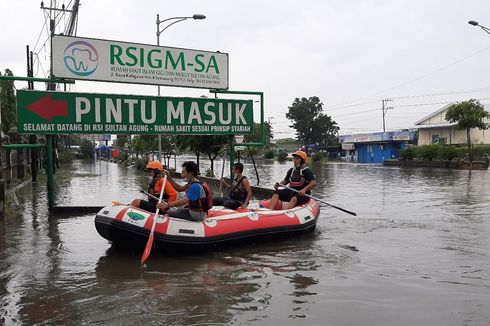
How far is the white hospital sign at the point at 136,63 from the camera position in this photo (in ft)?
38.8

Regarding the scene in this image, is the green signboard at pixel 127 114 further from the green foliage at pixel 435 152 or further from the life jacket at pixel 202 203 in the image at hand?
the green foliage at pixel 435 152

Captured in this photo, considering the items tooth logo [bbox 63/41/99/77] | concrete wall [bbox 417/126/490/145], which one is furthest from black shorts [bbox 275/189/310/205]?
concrete wall [bbox 417/126/490/145]

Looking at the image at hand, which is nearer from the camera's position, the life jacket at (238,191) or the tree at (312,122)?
the life jacket at (238,191)

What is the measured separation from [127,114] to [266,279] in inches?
284

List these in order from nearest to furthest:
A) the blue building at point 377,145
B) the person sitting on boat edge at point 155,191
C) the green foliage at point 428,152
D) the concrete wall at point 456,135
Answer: the person sitting on boat edge at point 155,191, the green foliage at point 428,152, the concrete wall at point 456,135, the blue building at point 377,145

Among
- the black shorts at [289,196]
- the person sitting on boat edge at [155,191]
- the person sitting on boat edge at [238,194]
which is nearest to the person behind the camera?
the person sitting on boat edge at [155,191]

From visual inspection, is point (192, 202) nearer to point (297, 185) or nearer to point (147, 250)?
point (147, 250)

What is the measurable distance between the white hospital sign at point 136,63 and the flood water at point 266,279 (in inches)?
154

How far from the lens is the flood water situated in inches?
199

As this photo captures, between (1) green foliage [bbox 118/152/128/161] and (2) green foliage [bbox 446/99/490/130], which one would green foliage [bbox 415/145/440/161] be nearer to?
(2) green foliage [bbox 446/99/490/130]

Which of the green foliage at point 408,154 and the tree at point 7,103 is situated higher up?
the tree at point 7,103

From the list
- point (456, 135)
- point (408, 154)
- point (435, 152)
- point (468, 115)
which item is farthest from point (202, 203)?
point (456, 135)

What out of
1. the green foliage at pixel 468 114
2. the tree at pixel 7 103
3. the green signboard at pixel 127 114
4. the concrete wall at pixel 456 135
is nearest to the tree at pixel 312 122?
the concrete wall at pixel 456 135

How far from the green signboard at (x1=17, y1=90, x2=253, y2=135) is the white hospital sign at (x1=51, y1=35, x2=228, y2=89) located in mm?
582
